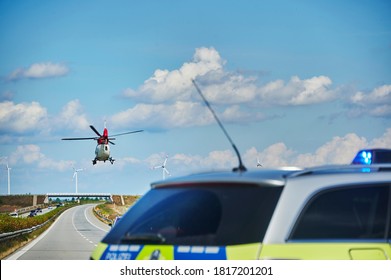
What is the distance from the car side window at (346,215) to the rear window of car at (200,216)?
0.87ft

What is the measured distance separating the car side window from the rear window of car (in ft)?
0.87

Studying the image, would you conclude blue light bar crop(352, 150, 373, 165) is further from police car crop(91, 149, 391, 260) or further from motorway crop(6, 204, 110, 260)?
motorway crop(6, 204, 110, 260)

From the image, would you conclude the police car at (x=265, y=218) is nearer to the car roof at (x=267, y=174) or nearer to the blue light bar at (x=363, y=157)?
the car roof at (x=267, y=174)

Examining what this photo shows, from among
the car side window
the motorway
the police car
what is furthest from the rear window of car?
the motorway

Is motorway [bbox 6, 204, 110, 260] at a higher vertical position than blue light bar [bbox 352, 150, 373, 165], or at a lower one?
higher

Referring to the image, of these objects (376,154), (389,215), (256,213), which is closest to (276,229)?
(256,213)

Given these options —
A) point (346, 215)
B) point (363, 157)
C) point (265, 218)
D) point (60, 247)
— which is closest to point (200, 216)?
point (265, 218)

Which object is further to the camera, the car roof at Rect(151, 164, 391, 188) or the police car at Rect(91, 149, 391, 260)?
the car roof at Rect(151, 164, 391, 188)

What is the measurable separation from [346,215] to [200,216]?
0.90 metres

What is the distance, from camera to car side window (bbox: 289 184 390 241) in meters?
5.63

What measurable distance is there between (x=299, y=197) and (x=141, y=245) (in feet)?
3.41
